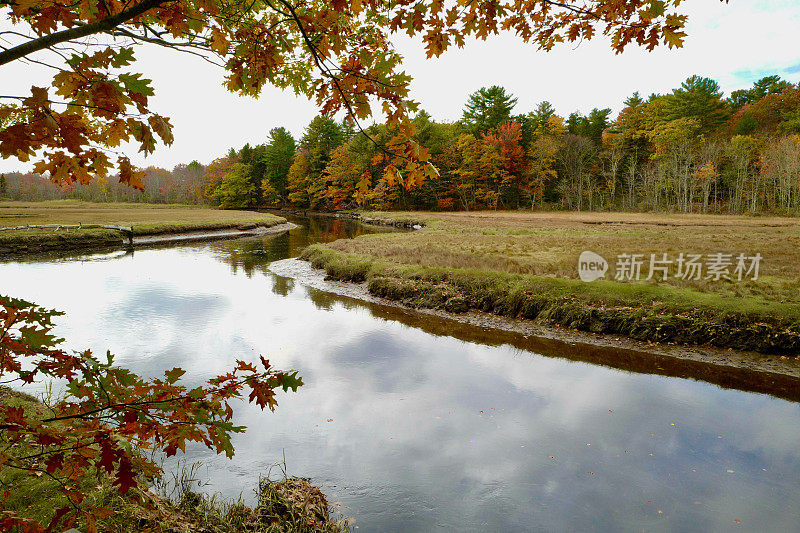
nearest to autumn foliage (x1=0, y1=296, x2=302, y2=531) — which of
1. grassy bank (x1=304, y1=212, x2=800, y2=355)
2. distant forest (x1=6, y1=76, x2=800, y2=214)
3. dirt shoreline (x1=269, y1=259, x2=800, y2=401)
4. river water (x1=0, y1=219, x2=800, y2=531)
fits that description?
river water (x1=0, y1=219, x2=800, y2=531)

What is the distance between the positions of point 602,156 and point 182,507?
2390 inches

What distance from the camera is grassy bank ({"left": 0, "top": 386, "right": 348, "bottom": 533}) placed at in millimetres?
2791

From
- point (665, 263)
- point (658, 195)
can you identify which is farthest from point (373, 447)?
point (658, 195)

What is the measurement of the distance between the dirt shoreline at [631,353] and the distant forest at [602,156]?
33230mm

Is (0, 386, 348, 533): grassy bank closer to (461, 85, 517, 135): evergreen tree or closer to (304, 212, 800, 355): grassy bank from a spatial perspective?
→ (304, 212, 800, 355): grassy bank

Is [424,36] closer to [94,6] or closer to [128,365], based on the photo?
[94,6]

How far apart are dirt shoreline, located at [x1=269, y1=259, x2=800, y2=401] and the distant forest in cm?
3323

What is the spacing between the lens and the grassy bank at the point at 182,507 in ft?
9.16

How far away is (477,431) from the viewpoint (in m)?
5.17

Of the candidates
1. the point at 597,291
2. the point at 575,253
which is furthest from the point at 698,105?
the point at 597,291

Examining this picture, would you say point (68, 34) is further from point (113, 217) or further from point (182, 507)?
point (113, 217)

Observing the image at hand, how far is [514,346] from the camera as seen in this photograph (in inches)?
324

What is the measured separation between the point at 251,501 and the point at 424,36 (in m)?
4.70

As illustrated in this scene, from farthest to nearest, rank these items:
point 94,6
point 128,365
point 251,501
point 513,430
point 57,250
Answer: point 57,250
point 128,365
point 513,430
point 251,501
point 94,6
